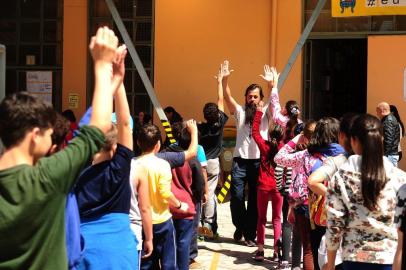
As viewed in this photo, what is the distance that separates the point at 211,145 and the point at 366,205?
4.88 meters

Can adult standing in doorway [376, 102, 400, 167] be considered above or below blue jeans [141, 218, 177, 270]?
above

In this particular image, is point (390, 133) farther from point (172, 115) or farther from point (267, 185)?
point (172, 115)

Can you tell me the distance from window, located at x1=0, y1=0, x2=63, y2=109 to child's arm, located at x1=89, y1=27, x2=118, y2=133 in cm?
1131

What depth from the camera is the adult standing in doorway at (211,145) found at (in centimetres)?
859

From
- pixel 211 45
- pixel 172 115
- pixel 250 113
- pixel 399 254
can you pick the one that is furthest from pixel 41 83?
pixel 399 254

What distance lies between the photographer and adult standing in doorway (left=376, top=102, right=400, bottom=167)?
1005cm

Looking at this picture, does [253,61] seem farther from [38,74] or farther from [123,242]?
[123,242]

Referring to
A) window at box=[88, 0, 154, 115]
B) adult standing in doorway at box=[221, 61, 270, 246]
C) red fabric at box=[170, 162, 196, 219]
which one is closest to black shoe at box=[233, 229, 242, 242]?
adult standing in doorway at box=[221, 61, 270, 246]

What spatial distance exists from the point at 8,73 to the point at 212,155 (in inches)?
269

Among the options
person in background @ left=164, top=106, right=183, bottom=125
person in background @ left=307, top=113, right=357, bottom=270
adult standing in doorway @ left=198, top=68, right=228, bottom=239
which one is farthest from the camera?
person in background @ left=164, top=106, right=183, bottom=125

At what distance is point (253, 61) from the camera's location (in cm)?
1309

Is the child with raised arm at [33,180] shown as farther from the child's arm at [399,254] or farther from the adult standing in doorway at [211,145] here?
the adult standing in doorway at [211,145]

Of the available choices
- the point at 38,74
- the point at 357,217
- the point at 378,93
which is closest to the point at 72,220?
the point at 357,217

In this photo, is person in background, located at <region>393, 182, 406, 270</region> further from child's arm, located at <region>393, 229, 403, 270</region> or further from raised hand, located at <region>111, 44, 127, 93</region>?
raised hand, located at <region>111, 44, 127, 93</region>
